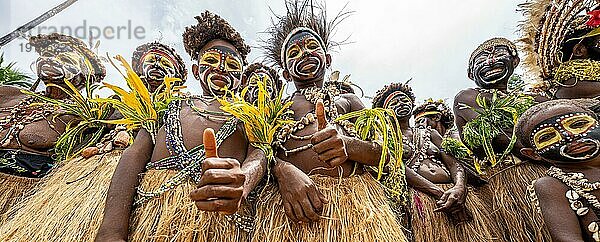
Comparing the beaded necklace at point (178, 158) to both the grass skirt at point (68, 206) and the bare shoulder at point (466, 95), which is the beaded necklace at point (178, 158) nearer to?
the grass skirt at point (68, 206)

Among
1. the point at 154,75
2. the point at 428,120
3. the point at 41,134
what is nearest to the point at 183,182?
the point at 41,134

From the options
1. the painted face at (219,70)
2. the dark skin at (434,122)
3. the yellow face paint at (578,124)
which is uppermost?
the painted face at (219,70)

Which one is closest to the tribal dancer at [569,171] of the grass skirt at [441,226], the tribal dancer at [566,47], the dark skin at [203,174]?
the grass skirt at [441,226]

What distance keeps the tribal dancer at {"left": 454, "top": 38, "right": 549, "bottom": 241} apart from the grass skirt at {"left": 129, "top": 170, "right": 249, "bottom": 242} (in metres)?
1.72

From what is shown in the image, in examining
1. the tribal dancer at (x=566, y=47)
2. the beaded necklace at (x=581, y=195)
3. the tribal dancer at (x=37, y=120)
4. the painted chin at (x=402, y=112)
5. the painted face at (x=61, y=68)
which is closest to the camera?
the beaded necklace at (x=581, y=195)

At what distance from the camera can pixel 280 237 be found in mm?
1531

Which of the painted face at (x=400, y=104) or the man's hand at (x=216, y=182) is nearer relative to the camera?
the man's hand at (x=216, y=182)

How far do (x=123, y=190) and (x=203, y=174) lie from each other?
0.51 meters

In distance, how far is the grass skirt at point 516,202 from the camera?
7.86ft

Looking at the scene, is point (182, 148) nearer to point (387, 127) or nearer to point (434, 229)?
point (387, 127)

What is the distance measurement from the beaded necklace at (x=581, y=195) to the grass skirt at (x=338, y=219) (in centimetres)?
88

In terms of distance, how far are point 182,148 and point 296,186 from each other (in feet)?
1.65

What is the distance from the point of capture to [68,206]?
1.69 meters

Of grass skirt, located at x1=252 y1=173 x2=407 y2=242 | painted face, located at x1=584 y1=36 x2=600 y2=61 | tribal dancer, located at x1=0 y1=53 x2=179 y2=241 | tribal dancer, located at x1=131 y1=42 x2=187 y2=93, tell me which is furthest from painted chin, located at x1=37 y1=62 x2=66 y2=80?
painted face, located at x1=584 y1=36 x2=600 y2=61
